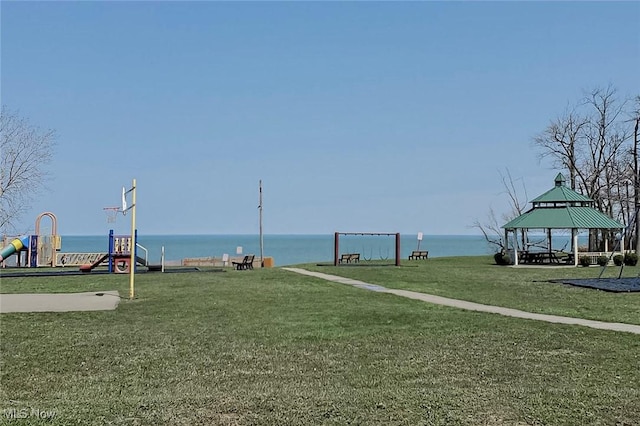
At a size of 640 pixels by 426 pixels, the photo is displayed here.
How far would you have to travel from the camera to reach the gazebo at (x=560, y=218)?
32.5m

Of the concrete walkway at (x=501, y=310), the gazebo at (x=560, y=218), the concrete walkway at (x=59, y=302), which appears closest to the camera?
the concrete walkway at (x=501, y=310)

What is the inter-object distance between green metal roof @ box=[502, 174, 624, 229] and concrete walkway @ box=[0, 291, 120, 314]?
24104 millimetres

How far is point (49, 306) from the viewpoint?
1340cm

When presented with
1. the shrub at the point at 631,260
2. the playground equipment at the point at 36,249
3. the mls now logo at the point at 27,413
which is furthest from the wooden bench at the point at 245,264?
the mls now logo at the point at 27,413

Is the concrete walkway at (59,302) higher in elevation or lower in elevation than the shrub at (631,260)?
lower

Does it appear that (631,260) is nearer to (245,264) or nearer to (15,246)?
(245,264)

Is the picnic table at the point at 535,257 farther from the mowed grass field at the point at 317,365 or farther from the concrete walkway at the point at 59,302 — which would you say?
the concrete walkway at the point at 59,302

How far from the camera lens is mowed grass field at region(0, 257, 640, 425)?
18.6ft

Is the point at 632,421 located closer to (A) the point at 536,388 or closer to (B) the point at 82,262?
(A) the point at 536,388

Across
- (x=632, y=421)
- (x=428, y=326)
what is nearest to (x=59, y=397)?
(x=632, y=421)

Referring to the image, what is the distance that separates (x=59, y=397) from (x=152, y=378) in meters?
1.10

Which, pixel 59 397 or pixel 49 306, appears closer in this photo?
pixel 59 397

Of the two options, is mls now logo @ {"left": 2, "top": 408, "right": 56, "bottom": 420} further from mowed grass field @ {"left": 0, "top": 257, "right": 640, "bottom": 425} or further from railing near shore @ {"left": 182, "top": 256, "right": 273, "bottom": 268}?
railing near shore @ {"left": 182, "top": 256, "right": 273, "bottom": 268}

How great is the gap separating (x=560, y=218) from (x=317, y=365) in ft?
93.8
